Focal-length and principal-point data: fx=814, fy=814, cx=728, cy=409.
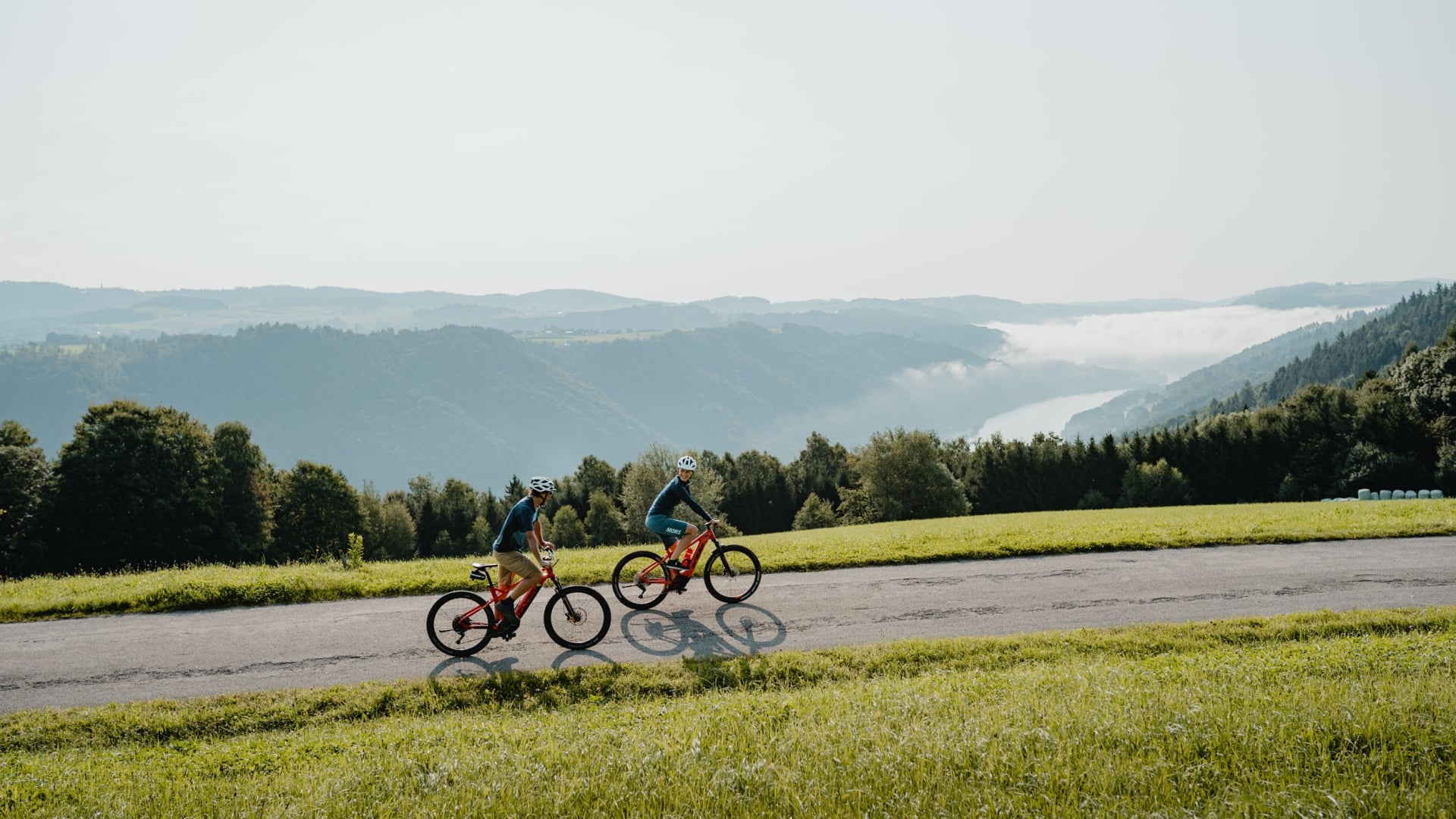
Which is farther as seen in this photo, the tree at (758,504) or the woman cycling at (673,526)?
the tree at (758,504)

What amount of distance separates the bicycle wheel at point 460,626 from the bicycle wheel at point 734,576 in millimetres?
4247

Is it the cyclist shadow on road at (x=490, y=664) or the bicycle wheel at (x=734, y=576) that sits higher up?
the bicycle wheel at (x=734, y=576)

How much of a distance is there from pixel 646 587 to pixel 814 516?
65.2 metres

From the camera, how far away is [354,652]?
13.0m

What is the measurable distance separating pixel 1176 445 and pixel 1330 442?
1269cm

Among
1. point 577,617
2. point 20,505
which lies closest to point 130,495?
point 20,505

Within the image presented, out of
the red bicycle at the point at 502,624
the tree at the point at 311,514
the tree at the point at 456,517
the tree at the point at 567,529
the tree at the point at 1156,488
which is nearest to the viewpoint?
the red bicycle at the point at 502,624

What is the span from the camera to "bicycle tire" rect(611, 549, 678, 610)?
15.1 metres

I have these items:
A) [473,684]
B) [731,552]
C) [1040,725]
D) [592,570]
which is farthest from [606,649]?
[1040,725]

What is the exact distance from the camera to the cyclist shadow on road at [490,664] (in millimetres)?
11883

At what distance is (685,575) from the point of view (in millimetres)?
15266

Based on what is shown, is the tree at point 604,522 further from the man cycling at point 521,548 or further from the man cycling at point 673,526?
the man cycling at point 521,548

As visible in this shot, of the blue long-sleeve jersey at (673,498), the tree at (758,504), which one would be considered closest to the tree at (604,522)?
the tree at (758,504)

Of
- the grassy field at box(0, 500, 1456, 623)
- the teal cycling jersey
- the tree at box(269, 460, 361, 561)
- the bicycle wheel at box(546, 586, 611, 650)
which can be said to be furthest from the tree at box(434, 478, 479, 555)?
the teal cycling jersey
